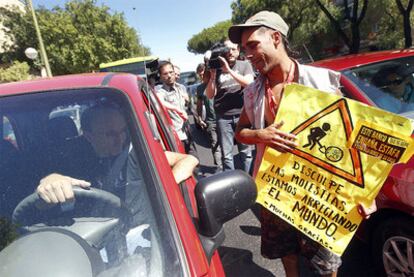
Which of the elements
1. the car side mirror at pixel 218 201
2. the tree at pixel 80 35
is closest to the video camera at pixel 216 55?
the car side mirror at pixel 218 201

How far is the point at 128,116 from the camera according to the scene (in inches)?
52.8

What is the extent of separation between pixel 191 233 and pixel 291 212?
708 millimetres

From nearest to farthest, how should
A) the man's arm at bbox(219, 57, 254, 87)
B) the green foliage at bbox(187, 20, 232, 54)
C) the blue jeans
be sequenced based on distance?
1. the man's arm at bbox(219, 57, 254, 87)
2. the blue jeans
3. the green foliage at bbox(187, 20, 232, 54)

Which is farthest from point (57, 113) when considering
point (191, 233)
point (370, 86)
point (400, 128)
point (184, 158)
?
point (370, 86)

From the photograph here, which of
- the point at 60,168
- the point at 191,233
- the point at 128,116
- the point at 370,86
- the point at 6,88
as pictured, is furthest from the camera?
the point at 370,86

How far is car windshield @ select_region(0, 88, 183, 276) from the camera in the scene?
0.97 m

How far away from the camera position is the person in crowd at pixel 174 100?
161 inches

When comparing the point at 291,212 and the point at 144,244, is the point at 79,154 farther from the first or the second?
the point at 291,212

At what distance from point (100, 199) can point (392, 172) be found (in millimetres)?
1689

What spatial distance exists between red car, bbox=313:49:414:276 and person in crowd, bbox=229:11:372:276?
50 centimetres

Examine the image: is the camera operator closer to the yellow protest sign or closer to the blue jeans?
the blue jeans

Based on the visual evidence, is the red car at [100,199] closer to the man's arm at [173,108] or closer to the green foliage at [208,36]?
the man's arm at [173,108]

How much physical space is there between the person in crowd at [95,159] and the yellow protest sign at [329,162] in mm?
563

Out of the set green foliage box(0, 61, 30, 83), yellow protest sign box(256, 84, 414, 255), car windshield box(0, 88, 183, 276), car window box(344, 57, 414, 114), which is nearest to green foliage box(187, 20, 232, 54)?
green foliage box(0, 61, 30, 83)
